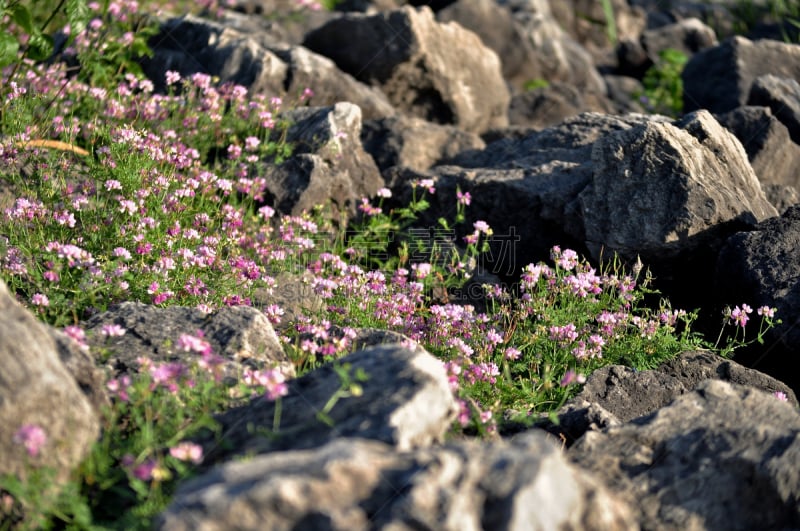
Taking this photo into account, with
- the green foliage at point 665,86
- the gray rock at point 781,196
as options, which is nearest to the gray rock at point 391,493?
the gray rock at point 781,196

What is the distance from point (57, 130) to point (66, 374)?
3840 millimetres

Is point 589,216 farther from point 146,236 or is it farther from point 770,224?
point 146,236

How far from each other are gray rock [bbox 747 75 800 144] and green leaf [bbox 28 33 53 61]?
687cm

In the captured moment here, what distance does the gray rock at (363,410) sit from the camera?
3191 millimetres

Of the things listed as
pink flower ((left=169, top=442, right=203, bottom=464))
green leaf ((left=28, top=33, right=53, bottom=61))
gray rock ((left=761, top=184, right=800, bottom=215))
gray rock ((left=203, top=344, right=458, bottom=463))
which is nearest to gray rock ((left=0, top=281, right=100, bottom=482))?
pink flower ((left=169, top=442, right=203, bottom=464))

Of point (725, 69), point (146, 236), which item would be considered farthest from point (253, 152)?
point (725, 69)

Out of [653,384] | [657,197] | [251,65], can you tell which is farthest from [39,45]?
[653,384]

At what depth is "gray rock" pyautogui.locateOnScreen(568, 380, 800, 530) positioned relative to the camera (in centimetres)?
342

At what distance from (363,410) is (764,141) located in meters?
6.08

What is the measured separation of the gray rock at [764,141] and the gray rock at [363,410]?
222 inches

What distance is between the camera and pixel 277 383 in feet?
11.4

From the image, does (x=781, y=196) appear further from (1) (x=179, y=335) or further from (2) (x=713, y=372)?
(1) (x=179, y=335)

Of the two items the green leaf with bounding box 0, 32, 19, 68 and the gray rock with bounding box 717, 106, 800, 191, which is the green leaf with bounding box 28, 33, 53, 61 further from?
the gray rock with bounding box 717, 106, 800, 191

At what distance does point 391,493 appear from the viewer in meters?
2.65
